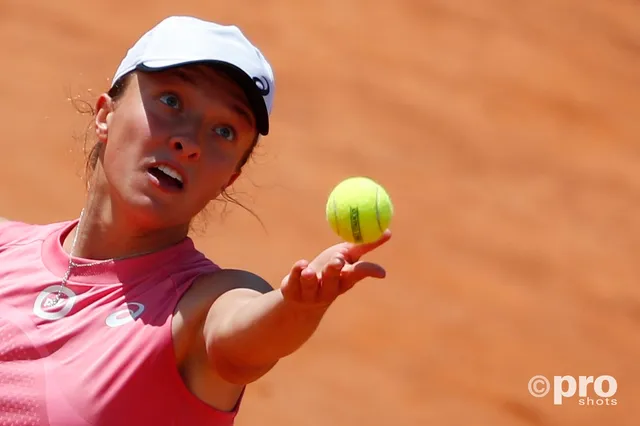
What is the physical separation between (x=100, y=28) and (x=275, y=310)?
685 centimetres

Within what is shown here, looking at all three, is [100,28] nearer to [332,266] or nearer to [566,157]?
[566,157]

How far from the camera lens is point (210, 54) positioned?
2629 mm

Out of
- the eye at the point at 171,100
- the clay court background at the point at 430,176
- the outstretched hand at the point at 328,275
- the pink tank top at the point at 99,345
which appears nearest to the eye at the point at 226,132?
the eye at the point at 171,100

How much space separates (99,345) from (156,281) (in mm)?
242

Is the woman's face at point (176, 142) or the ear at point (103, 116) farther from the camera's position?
the ear at point (103, 116)

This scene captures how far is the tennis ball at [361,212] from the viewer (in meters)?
2.51

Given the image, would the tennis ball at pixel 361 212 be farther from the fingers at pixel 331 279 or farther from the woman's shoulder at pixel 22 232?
the woman's shoulder at pixel 22 232

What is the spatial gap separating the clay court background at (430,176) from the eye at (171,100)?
2.82m

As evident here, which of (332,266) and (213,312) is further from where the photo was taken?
(213,312)

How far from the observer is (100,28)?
8695 millimetres

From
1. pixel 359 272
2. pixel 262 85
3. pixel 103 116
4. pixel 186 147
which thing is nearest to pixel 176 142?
pixel 186 147

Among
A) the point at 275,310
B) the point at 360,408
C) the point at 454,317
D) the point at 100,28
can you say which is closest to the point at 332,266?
the point at 275,310

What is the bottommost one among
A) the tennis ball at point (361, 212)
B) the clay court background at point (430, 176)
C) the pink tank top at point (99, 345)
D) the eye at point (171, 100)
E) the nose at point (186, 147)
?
the pink tank top at point (99, 345)

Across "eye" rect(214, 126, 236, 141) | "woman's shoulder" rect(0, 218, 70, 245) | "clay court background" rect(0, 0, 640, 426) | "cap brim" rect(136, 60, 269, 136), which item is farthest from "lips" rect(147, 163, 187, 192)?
"clay court background" rect(0, 0, 640, 426)
